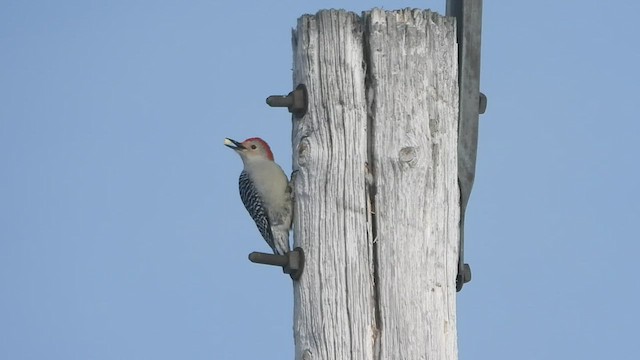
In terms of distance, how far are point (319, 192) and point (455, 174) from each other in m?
0.56

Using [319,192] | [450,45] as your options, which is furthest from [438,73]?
[319,192]

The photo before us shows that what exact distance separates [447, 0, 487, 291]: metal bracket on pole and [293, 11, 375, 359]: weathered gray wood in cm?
45

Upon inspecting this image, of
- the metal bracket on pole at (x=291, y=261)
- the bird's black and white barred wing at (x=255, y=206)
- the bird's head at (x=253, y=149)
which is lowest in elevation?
the metal bracket on pole at (x=291, y=261)

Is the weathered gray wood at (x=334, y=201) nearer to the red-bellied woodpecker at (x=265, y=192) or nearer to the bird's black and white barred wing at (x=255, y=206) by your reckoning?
the red-bellied woodpecker at (x=265, y=192)

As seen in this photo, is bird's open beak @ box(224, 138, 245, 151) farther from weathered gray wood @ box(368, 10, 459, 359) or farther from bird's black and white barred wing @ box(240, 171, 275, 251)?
weathered gray wood @ box(368, 10, 459, 359)

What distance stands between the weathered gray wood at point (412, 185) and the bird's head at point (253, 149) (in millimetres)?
2353

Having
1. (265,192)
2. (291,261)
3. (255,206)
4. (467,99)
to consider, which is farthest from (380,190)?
(255,206)

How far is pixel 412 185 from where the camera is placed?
12.3 ft

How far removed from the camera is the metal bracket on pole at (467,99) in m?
3.97

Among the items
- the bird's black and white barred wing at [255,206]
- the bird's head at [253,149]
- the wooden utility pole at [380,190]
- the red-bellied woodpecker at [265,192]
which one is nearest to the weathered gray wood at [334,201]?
the wooden utility pole at [380,190]

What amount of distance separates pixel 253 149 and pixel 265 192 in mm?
1091

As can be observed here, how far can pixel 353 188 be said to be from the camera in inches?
148

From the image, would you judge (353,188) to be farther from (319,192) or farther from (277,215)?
(277,215)

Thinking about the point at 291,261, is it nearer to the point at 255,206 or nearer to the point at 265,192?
the point at 265,192
